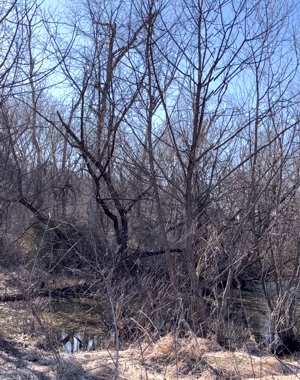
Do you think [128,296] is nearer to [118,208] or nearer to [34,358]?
[34,358]

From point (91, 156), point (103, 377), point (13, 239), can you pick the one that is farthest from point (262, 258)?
point (13, 239)

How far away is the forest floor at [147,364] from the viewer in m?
5.80

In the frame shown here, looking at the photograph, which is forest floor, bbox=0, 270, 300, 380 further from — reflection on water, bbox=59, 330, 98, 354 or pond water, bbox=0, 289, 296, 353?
reflection on water, bbox=59, 330, 98, 354

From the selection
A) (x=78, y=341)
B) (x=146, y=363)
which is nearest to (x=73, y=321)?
(x=78, y=341)

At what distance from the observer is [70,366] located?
5.91 meters

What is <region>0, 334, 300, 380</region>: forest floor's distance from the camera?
580 centimetres

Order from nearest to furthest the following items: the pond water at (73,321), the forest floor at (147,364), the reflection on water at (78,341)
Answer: the forest floor at (147,364) < the pond water at (73,321) < the reflection on water at (78,341)

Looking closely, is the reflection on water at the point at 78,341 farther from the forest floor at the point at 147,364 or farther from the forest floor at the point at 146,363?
the forest floor at the point at 147,364

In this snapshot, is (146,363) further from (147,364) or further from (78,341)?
(78,341)

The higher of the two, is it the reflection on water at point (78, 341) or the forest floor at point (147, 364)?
the forest floor at point (147, 364)

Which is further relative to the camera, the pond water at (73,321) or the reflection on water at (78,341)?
the reflection on water at (78,341)

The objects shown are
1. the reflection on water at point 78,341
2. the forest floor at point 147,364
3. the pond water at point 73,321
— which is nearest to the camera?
the forest floor at point 147,364

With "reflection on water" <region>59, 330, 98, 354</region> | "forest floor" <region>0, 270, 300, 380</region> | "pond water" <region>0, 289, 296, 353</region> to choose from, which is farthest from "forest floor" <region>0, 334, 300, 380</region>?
"reflection on water" <region>59, 330, 98, 354</region>

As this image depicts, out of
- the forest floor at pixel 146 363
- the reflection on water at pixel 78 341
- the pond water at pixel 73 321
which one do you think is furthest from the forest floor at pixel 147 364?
the reflection on water at pixel 78 341
